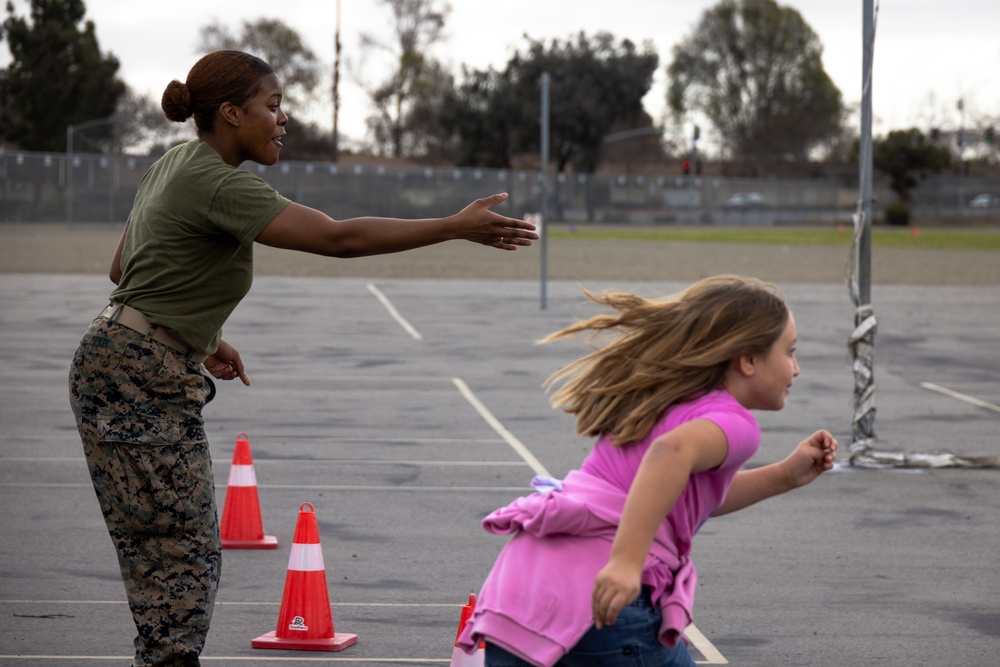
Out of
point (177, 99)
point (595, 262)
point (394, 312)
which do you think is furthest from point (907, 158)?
point (177, 99)

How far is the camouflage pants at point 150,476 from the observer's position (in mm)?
3701

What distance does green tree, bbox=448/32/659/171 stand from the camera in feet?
281

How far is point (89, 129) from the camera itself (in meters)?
80.9

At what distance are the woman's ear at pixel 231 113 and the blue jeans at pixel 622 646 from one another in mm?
1619

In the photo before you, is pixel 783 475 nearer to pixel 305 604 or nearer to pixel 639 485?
pixel 639 485

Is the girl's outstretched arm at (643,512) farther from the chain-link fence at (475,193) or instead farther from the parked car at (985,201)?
the parked car at (985,201)

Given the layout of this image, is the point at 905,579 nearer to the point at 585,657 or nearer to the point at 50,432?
the point at 585,657

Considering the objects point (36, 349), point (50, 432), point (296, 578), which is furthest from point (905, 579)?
point (36, 349)

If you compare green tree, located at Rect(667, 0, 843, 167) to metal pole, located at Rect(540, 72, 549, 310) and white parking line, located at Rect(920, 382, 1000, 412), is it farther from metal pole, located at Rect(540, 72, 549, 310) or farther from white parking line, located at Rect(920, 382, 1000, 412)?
white parking line, located at Rect(920, 382, 1000, 412)

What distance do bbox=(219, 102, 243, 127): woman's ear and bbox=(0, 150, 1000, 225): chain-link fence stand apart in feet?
138

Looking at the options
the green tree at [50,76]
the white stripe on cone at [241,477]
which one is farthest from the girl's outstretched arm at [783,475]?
the green tree at [50,76]

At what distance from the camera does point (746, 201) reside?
86.9m

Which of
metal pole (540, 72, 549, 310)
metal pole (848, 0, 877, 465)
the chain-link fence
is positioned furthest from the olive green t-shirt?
the chain-link fence

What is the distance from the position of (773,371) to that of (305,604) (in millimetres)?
2684
